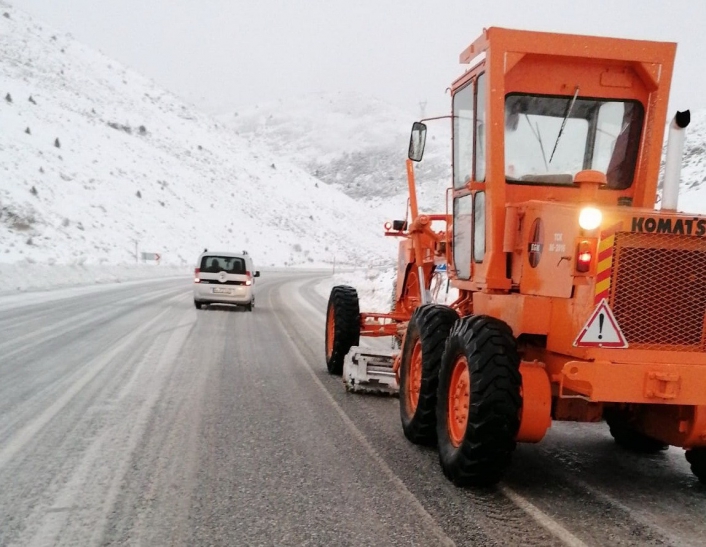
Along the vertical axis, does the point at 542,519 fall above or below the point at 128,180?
below

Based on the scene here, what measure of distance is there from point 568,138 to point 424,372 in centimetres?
229

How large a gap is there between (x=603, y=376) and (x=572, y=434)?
2650mm

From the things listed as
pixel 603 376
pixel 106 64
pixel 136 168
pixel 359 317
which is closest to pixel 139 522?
pixel 603 376

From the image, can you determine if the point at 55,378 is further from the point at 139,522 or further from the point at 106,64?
the point at 106,64

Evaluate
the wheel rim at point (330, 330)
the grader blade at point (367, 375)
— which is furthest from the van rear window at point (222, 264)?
the grader blade at point (367, 375)

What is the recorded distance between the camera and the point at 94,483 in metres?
4.82

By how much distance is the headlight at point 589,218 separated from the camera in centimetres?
466

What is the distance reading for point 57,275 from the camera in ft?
88.4

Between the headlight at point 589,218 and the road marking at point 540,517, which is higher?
the headlight at point 589,218

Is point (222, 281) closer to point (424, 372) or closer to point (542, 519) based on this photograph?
point (424, 372)

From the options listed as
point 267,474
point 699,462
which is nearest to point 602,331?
point 699,462

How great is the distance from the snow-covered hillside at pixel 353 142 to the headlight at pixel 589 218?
264 ft

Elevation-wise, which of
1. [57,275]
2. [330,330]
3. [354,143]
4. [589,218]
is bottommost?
[57,275]

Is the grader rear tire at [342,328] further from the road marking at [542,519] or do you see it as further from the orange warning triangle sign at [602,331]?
the orange warning triangle sign at [602,331]
